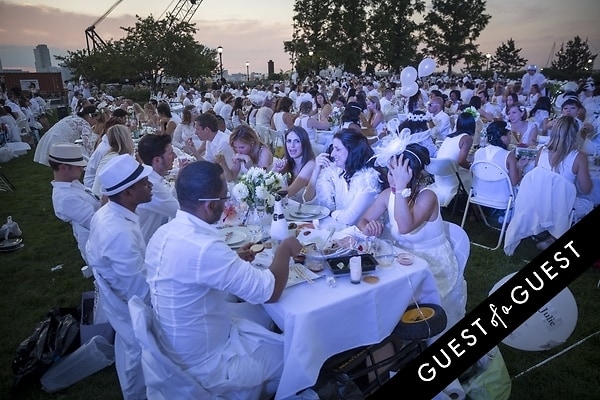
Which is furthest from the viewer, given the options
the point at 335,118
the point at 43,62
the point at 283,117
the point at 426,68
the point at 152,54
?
the point at 43,62

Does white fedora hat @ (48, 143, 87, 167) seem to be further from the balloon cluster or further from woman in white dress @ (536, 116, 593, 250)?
the balloon cluster

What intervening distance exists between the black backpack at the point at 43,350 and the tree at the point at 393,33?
36378 mm

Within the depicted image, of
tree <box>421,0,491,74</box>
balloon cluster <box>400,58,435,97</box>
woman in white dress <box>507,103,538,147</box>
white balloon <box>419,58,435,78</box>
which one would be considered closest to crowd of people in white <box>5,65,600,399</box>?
woman in white dress <box>507,103,538,147</box>

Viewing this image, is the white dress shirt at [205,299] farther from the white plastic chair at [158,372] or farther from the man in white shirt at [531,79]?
the man in white shirt at [531,79]

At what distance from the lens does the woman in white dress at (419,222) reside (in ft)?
8.98

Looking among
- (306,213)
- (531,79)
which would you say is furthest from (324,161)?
(531,79)

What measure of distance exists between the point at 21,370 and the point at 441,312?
119 inches

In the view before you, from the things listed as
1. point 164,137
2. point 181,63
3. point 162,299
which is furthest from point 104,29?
point 162,299

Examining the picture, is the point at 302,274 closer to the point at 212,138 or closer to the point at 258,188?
the point at 258,188

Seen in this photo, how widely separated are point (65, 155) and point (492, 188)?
4762 millimetres

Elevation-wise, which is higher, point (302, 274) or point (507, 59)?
point (507, 59)

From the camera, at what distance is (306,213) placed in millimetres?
3363

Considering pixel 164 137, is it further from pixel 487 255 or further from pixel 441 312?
pixel 487 255

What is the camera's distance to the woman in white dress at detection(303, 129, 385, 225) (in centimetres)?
333
